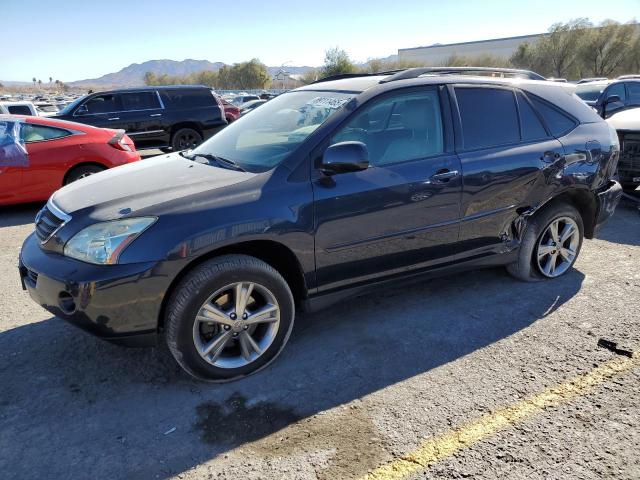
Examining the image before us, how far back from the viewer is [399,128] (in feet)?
11.7

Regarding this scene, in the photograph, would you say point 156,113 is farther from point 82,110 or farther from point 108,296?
point 108,296

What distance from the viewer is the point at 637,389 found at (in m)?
2.89

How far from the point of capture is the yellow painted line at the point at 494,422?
2.34 m

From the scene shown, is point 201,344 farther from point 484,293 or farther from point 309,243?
point 484,293

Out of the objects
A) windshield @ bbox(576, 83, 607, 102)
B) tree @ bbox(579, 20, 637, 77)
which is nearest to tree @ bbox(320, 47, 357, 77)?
tree @ bbox(579, 20, 637, 77)

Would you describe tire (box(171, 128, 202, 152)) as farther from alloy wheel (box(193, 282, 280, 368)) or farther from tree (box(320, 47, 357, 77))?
tree (box(320, 47, 357, 77))

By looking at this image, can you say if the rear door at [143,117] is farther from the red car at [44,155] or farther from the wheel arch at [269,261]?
the wheel arch at [269,261]

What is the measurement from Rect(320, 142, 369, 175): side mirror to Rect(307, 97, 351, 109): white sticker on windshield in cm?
49

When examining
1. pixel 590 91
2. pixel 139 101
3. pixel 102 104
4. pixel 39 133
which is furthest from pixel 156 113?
pixel 590 91

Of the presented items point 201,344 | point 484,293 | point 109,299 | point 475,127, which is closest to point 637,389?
point 484,293

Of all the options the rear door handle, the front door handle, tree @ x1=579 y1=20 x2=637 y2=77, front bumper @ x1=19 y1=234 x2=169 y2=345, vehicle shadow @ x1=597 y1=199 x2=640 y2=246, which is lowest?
vehicle shadow @ x1=597 y1=199 x2=640 y2=246

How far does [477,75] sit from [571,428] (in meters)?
2.85

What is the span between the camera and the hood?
116 inches

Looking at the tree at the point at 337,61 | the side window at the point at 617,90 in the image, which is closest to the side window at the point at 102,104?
the side window at the point at 617,90
